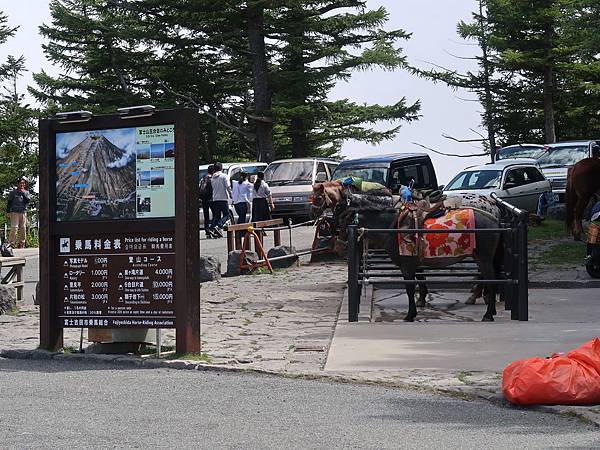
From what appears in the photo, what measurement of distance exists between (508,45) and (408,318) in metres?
37.9

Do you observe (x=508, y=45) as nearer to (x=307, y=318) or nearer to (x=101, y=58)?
(x=101, y=58)

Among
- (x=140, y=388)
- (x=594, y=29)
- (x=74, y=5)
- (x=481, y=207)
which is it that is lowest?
(x=140, y=388)

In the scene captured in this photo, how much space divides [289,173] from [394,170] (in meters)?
5.20

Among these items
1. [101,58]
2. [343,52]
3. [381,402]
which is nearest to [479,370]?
[381,402]

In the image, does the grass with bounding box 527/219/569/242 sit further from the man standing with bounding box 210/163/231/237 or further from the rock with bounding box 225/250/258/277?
the man standing with bounding box 210/163/231/237

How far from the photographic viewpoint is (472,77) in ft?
178

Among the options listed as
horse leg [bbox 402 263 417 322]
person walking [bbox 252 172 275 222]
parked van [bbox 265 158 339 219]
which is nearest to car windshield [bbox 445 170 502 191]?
parked van [bbox 265 158 339 219]

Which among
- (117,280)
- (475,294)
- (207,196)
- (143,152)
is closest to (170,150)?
(143,152)

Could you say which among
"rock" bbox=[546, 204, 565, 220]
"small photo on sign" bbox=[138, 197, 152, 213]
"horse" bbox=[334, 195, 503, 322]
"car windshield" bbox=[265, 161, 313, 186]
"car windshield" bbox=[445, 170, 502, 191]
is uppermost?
"car windshield" bbox=[265, 161, 313, 186]

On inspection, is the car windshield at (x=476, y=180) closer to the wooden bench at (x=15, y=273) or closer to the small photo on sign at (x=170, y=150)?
the wooden bench at (x=15, y=273)

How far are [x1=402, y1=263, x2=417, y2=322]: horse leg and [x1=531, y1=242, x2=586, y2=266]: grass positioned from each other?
6.50m

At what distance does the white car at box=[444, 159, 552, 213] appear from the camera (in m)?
28.5

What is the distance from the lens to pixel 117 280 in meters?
11.8

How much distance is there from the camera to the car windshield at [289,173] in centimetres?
3353
